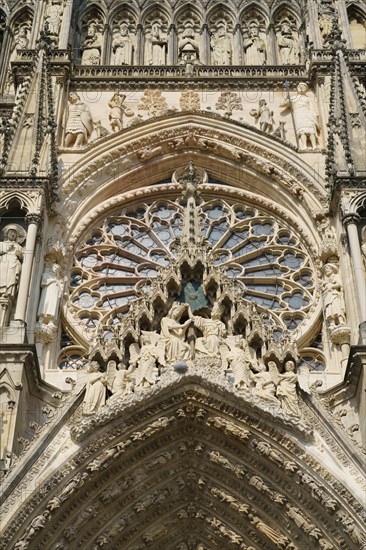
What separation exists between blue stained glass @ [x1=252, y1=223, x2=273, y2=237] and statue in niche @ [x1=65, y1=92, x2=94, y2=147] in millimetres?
3468

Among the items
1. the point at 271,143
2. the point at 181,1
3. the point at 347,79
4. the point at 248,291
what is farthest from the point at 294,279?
the point at 181,1

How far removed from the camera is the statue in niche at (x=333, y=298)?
15000mm

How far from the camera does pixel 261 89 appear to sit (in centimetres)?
1870

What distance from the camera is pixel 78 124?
1775 cm

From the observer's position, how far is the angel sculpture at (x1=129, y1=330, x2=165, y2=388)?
12.9 meters

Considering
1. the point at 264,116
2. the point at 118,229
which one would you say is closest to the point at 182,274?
the point at 118,229

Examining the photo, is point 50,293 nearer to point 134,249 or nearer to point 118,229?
point 134,249

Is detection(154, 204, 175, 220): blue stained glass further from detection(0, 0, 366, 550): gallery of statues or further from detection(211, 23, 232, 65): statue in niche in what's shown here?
detection(211, 23, 232, 65): statue in niche

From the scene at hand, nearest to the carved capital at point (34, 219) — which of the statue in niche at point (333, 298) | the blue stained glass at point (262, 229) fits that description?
the blue stained glass at point (262, 229)

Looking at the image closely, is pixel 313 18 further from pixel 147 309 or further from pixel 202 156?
pixel 147 309

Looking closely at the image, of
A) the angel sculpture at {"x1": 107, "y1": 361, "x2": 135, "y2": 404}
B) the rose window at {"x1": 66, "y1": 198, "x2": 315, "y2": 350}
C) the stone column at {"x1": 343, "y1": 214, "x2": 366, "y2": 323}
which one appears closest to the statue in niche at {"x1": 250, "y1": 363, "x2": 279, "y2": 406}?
the angel sculpture at {"x1": 107, "y1": 361, "x2": 135, "y2": 404}

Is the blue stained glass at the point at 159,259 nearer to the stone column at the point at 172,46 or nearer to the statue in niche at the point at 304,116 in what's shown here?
the statue in niche at the point at 304,116

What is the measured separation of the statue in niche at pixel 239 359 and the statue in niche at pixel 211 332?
5.1 inches

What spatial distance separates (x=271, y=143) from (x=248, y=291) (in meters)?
2.95
